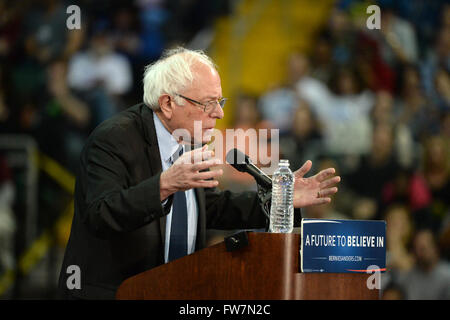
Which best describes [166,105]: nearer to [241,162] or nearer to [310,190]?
[241,162]

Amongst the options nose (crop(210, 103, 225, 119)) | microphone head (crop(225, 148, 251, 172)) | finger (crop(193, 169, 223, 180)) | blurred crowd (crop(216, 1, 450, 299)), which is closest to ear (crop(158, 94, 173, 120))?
nose (crop(210, 103, 225, 119))

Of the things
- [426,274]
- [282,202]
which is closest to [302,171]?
[282,202]

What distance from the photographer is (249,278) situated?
210cm

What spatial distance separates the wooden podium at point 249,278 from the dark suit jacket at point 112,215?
0.22 metres

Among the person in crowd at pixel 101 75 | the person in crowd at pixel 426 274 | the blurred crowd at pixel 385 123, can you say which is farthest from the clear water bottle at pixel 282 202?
the person in crowd at pixel 101 75

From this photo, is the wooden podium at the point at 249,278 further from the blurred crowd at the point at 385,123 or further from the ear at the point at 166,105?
the blurred crowd at the point at 385,123

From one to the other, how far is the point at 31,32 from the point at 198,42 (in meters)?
1.59

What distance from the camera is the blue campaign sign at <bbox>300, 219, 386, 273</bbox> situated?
6.89 ft

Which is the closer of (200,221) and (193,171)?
(193,171)

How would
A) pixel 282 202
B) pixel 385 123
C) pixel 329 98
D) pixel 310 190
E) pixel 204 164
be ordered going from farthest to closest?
pixel 329 98
pixel 385 123
pixel 310 190
pixel 282 202
pixel 204 164

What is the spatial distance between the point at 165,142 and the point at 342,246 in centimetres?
92

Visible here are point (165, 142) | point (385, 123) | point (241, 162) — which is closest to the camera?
point (241, 162)

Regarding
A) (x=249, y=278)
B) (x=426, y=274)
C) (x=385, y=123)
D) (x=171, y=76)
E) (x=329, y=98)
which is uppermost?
(x=329, y=98)

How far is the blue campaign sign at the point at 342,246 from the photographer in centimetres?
210
